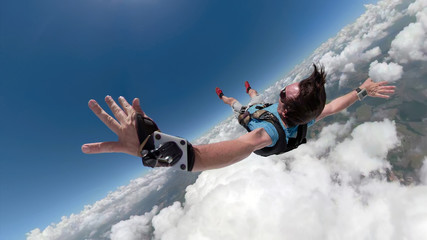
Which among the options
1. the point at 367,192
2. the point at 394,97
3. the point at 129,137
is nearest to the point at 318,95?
the point at 129,137

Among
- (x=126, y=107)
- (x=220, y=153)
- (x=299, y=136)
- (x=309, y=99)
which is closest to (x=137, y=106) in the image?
(x=126, y=107)

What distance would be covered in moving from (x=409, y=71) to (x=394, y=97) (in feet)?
134

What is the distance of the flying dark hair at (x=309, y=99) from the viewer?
7.68 feet

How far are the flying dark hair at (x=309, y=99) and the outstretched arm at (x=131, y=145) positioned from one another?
103 cm

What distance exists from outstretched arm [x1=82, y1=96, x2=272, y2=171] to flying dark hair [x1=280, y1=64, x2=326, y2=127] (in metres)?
1.03

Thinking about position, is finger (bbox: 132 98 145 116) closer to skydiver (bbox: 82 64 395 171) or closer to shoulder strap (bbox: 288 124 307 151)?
skydiver (bbox: 82 64 395 171)

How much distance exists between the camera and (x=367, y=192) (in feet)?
495

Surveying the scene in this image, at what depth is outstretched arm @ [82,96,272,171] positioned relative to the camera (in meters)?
1.45

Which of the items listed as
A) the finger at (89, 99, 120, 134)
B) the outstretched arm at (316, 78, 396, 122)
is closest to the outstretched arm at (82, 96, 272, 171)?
the finger at (89, 99, 120, 134)

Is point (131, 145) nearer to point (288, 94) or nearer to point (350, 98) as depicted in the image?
point (288, 94)

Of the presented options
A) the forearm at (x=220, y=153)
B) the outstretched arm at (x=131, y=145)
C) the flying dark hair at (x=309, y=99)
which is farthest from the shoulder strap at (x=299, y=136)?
the outstretched arm at (x=131, y=145)

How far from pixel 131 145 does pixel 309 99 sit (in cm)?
215

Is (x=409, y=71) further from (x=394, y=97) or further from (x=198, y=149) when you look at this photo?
(x=198, y=149)

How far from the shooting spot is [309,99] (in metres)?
2.34
